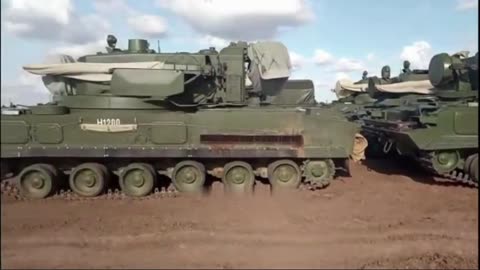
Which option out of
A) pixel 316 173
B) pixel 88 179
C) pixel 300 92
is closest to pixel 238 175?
pixel 316 173

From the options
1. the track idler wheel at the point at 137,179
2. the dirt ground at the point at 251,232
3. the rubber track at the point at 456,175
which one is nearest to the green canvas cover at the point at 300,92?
the rubber track at the point at 456,175

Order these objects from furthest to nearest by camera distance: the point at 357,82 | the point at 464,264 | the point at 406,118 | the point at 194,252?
the point at 357,82, the point at 406,118, the point at 194,252, the point at 464,264

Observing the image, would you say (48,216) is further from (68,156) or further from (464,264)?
(464,264)

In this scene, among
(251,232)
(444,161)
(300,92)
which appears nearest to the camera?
(251,232)

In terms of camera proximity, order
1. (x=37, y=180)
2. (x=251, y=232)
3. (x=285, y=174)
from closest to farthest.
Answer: (x=251, y=232), (x=37, y=180), (x=285, y=174)

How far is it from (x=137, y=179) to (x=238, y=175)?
67.6 inches

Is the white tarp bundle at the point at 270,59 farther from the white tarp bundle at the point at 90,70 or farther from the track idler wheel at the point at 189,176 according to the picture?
the track idler wheel at the point at 189,176

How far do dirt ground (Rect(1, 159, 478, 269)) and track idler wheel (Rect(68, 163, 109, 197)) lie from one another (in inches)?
14.1

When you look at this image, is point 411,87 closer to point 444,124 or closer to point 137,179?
point 444,124

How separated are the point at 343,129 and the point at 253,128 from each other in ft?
5.17

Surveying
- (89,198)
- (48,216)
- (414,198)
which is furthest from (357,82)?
(48,216)

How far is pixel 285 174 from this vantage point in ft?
28.8

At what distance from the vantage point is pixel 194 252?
537 centimetres

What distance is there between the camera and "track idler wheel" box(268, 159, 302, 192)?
874 centimetres
